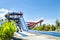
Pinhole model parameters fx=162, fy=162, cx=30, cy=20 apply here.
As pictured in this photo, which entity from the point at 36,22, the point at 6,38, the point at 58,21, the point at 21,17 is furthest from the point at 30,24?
the point at 6,38

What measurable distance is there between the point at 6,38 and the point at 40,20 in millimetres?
54562

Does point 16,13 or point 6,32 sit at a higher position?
point 16,13

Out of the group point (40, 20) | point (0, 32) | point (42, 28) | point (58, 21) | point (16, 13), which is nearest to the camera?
point (0, 32)

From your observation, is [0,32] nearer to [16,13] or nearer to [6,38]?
[6,38]

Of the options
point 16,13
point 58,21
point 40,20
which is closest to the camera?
point 16,13

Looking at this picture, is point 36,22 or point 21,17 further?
point 36,22

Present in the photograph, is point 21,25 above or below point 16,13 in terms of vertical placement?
below

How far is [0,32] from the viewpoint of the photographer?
947 centimetres

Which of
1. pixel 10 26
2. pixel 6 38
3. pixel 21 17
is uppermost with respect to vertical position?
pixel 21 17

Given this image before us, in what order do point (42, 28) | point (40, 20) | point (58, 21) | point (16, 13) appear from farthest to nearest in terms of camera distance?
point (40, 20) → point (58, 21) → point (42, 28) → point (16, 13)

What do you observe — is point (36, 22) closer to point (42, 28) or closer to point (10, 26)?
point (42, 28)

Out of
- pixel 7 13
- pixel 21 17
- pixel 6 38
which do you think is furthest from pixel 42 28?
pixel 6 38

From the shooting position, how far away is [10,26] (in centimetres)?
977

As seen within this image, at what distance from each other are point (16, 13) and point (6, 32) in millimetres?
35671
